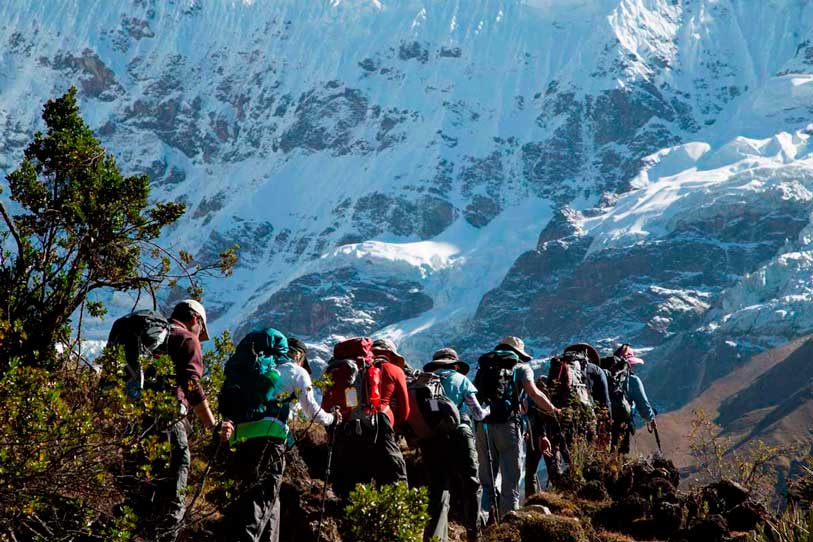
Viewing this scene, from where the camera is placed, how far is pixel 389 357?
28.3 ft

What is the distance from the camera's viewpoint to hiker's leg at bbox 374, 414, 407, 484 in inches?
309

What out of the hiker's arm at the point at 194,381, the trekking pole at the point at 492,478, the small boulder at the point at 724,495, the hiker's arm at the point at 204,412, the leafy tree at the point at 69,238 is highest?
the leafy tree at the point at 69,238

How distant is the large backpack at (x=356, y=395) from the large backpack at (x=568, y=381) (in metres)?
2.70

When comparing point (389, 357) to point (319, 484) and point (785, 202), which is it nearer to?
point (319, 484)

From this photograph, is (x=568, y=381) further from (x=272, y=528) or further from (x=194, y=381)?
(x=194, y=381)

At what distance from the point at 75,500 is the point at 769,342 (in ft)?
476

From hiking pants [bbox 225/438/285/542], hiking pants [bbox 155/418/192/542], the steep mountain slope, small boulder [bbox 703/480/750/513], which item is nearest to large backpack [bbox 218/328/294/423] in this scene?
hiking pants [bbox 225/438/285/542]

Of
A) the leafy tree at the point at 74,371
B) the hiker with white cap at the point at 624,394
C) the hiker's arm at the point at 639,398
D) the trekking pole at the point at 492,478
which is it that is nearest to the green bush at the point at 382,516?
the leafy tree at the point at 74,371

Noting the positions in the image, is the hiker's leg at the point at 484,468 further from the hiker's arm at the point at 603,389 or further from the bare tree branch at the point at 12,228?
the bare tree branch at the point at 12,228

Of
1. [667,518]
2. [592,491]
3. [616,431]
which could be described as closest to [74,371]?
[667,518]

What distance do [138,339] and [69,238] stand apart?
6.52 feet

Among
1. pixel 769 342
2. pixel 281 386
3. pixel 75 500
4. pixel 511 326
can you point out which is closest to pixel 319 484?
pixel 281 386

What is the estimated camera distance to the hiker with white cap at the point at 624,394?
37.9 feet

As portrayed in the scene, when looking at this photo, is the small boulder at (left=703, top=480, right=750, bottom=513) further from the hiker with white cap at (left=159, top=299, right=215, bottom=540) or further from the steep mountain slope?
the steep mountain slope
